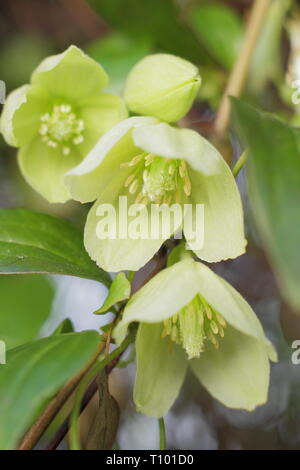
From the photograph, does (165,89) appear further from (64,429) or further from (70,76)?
(64,429)

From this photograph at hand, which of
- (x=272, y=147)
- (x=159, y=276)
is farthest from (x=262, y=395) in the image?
(x=272, y=147)

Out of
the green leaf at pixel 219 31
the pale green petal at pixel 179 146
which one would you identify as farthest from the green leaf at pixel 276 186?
the green leaf at pixel 219 31

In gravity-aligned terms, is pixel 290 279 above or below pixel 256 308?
above

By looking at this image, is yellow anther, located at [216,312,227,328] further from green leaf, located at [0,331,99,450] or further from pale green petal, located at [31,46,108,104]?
pale green petal, located at [31,46,108,104]

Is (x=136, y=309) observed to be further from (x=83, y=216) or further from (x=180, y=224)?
(x=83, y=216)

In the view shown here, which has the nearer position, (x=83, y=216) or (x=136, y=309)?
(x=136, y=309)

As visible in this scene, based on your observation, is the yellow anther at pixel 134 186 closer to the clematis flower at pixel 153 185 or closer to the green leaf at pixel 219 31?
the clematis flower at pixel 153 185
